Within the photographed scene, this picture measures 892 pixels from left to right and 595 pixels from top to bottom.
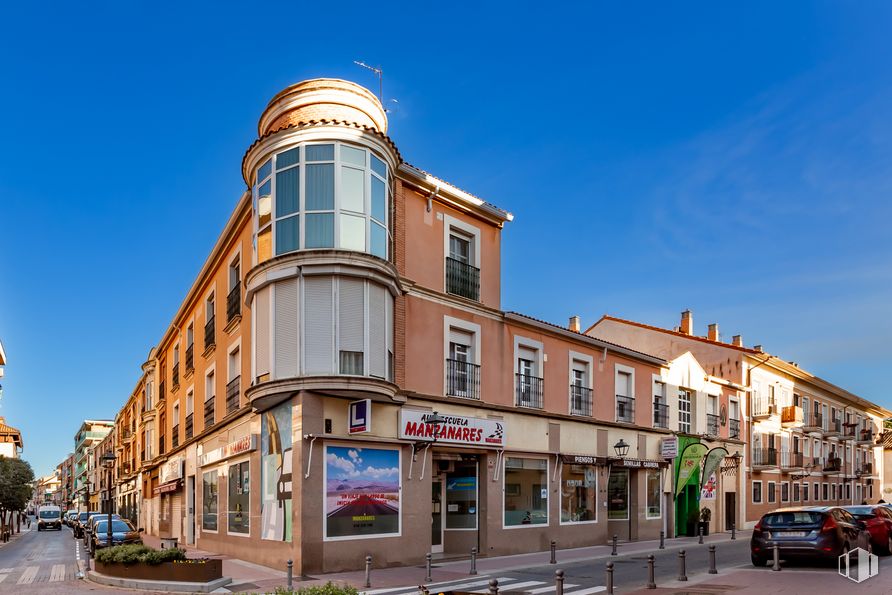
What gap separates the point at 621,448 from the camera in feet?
83.8

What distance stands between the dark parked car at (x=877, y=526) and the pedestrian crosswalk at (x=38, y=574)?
20.0 metres

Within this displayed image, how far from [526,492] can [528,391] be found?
296 cm

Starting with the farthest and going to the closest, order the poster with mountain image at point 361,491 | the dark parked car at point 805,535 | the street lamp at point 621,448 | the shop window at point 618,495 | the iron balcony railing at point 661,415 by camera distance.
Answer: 1. the iron balcony railing at point 661,415
2. the shop window at point 618,495
3. the street lamp at point 621,448
4. the poster with mountain image at point 361,491
5. the dark parked car at point 805,535

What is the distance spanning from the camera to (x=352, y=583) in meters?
14.7

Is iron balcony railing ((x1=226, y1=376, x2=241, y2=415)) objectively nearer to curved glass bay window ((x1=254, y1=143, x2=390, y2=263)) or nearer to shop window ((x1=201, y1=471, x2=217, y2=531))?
shop window ((x1=201, y1=471, x2=217, y2=531))

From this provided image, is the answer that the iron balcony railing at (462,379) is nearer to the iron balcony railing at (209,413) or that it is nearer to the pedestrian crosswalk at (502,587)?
the pedestrian crosswalk at (502,587)

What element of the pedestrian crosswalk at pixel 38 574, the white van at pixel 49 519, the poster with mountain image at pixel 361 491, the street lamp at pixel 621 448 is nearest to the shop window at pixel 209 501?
the pedestrian crosswalk at pixel 38 574

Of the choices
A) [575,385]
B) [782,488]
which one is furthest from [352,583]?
[782,488]

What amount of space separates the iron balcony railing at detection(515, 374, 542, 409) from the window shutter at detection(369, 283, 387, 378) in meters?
6.08

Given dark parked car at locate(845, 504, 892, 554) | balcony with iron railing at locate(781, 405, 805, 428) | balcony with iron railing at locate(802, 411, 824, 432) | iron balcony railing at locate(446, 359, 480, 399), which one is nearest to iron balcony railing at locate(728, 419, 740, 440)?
balcony with iron railing at locate(781, 405, 805, 428)

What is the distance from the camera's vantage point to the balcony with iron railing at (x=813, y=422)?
4249cm

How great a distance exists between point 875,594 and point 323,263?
1208cm

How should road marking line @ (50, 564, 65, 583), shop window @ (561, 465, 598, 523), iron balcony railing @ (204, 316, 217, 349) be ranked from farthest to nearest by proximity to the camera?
iron balcony railing @ (204, 316, 217, 349), shop window @ (561, 465, 598, 523), road marking line @ (50, 564, 65, 583)

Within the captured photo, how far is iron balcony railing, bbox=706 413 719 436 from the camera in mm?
31766
